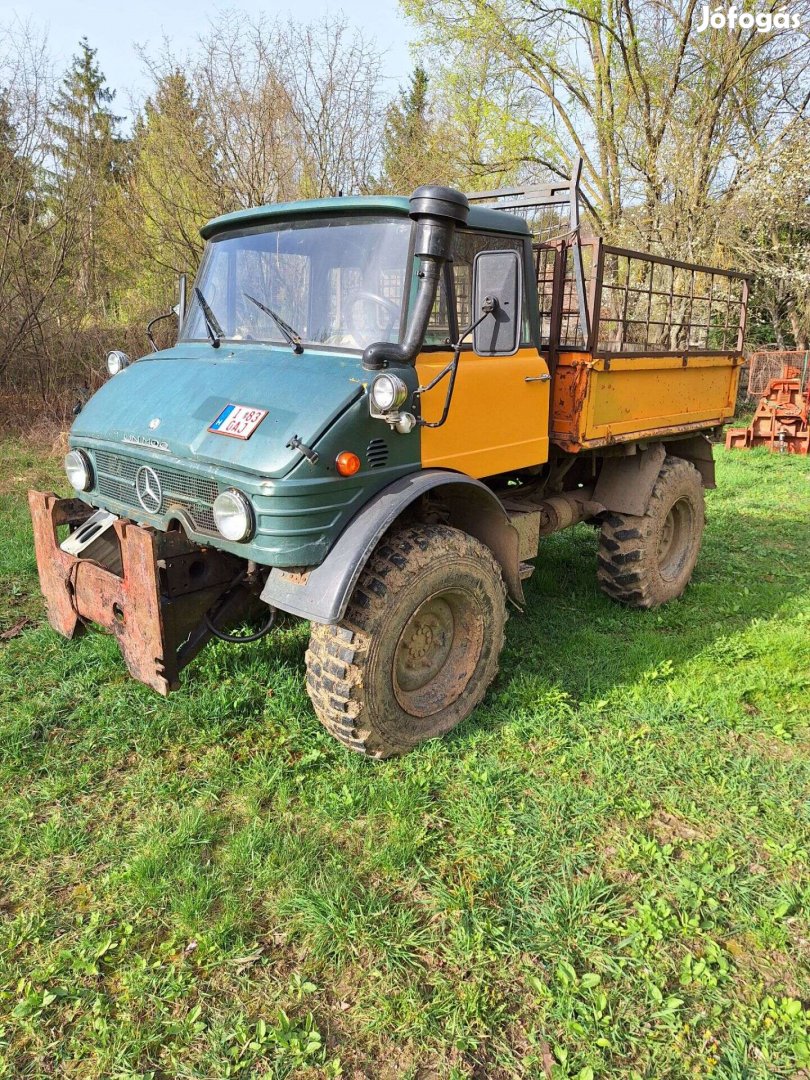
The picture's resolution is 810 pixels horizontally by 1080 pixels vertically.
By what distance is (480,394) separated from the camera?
3701 mm

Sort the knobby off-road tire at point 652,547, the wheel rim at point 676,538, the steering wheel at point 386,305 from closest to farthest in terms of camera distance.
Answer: the steering wheel at point 386,305 < the knobby off-road tire at point 652,547 < the wheel rim at point 676,538

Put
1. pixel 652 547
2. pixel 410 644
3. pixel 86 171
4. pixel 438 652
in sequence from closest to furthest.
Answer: pixel 410 644
pixel 438 652
pixel 652 547
pixel 86 171

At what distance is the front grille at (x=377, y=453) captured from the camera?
3.14 meters

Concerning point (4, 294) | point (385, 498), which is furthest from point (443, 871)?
point (4, 294)

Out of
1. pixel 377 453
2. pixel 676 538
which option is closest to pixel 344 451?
pixel 377 453

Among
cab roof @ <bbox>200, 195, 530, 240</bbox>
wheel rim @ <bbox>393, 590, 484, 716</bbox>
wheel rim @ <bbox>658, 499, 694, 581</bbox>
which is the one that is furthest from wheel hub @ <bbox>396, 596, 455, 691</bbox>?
wheel rim @ <bbox>658, 499, 694, 581</bbox>

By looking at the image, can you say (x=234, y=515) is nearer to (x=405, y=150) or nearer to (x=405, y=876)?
(x=405, y=876)

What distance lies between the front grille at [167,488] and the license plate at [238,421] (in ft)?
0.74

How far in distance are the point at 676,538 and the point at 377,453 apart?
11.9 ft

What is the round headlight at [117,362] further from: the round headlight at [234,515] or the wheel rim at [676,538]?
the wheel rim at [676,538]

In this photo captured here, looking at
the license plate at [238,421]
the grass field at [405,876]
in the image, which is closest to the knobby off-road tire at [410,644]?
the grass field at [405,876]

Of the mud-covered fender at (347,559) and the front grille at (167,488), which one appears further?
the front grille at (167,488)

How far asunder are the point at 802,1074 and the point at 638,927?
23.2 inches

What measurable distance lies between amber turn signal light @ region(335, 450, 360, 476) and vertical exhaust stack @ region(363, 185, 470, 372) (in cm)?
40
